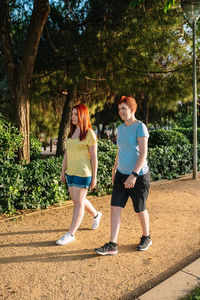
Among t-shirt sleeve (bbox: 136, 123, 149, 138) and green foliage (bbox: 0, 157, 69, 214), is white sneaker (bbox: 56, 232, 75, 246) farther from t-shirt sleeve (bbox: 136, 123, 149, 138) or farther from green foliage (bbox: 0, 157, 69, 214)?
t-shirt sleeve (bbox: 136, 123, 149, 138)

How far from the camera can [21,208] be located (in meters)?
4.75

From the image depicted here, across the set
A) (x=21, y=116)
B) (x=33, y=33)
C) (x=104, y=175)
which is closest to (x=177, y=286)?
(x=104, y=175)

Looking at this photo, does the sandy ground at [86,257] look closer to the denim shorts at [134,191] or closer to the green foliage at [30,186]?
the green foliage at [30,186]

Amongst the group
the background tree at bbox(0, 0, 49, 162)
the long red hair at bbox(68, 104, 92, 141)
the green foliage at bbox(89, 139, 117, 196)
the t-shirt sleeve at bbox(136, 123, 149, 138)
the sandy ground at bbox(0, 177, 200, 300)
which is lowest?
the sandy ground at bbox(0, 177, 200, 300)

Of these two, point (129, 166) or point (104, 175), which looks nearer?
point (129, 166)

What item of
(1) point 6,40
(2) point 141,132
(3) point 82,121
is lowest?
(2) point 141,132

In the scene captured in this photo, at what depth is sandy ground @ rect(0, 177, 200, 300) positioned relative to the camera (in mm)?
2508

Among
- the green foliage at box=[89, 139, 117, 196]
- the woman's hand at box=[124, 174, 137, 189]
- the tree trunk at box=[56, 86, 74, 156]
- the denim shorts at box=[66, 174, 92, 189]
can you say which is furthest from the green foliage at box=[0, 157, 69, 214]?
the tree trunk at box=[56, 86, 74, 156]

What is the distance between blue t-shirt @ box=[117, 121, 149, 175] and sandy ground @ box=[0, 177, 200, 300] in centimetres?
96

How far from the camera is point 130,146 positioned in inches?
121

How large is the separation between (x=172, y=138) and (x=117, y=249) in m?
7.07

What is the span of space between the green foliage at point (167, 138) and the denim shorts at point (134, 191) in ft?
22.2

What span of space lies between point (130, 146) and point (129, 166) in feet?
0.70

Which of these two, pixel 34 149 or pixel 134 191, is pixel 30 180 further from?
pixel 34 149
